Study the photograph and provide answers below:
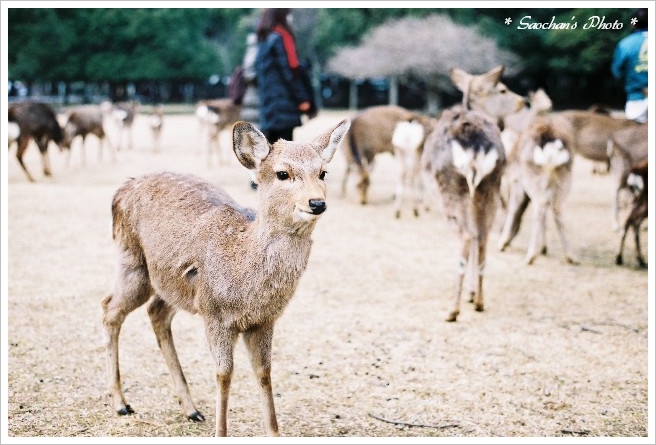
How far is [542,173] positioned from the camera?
693 centimetres

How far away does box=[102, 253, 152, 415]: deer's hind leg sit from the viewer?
3398mm

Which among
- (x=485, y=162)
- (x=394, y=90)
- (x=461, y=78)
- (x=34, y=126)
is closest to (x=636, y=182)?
(x=461, y=78)

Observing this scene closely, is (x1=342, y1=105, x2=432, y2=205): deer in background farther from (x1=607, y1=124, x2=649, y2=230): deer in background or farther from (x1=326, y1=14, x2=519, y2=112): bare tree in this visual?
(x1=326, y1=14, x2=519, y2=112): bare tree

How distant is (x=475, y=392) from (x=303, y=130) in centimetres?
1718

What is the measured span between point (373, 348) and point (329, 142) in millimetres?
2020

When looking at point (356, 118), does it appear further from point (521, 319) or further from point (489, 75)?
point (521, 319)

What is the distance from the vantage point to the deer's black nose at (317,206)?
2590 mm

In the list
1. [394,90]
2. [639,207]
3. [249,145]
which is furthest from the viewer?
[394,90]

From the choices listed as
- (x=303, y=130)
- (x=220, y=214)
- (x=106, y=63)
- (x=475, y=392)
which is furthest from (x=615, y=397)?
(x=106, y=63)

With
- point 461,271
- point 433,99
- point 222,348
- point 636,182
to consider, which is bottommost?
point 461,271

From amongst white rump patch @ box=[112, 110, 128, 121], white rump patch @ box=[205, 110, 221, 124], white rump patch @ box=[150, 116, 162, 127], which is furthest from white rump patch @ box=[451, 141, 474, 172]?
white rump patch @ box=[112, 110, 128, 121]

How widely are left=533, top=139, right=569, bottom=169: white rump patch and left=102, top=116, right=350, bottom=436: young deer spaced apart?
4.28 m

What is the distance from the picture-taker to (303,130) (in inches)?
811

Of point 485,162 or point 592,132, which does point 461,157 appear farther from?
point 592,132
